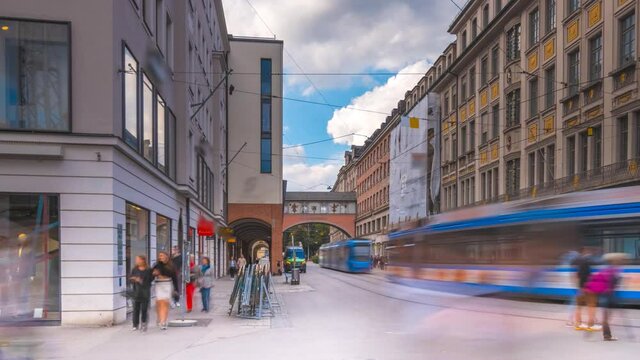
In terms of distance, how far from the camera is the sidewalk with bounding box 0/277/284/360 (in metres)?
6.99

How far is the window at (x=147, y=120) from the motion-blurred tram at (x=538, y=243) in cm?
930

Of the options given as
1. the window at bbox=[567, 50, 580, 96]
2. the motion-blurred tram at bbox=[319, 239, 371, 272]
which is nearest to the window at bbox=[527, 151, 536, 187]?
the window at bbox=[567, 50, 580, 96]

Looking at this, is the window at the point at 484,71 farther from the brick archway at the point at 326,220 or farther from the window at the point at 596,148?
the brick archway at the point at 326,220

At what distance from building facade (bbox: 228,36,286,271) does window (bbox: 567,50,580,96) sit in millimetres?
25141

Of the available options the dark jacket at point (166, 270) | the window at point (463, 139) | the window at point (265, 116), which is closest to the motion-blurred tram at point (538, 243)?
the dark jacket at point (166, 270)

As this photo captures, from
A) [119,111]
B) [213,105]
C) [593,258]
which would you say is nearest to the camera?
[593,258]

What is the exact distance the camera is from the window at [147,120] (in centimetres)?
1741

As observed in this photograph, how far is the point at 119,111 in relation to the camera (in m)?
14.4

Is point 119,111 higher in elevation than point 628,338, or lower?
higher

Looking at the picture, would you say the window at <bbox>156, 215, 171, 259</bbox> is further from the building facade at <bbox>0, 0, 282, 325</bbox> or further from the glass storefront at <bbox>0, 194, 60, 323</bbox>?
the glass storefront at <bbox>0, 194, 60, 323</bbox>

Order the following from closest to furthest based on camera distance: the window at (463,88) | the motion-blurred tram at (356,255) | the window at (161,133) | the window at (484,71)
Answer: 1. the window at (161,133)
2. the window at (484,71)
3. the window at (463,88)
4. the motion-blurred tram at (356,255)

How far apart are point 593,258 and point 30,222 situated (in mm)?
12240

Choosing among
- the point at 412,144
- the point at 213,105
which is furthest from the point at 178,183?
the point at 412,144

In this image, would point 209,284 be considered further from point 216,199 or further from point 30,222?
point 216,199
